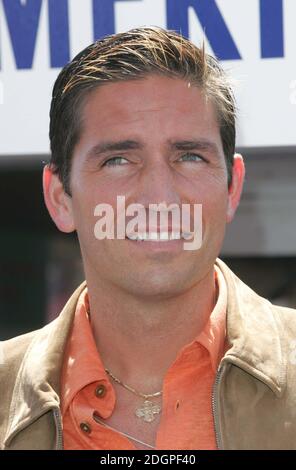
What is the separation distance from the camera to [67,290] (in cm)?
261

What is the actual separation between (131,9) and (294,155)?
475 millimetres

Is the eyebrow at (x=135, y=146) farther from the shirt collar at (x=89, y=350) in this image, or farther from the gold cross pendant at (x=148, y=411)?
the gold cross pendant at (x=148, y=411)

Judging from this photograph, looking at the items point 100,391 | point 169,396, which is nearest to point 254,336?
point 169,396

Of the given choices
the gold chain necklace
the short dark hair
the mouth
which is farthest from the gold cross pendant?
the short dark hair

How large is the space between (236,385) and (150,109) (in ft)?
1.68

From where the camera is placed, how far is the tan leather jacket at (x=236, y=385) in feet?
4.91

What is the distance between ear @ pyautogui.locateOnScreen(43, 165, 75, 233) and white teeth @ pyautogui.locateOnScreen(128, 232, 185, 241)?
185mm

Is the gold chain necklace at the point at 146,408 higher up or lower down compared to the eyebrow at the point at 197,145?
lower down

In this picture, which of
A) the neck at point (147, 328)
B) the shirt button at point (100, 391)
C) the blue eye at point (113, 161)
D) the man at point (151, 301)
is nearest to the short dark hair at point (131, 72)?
the man at point (151, 301)

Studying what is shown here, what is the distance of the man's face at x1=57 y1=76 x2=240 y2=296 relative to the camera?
1.53 meters

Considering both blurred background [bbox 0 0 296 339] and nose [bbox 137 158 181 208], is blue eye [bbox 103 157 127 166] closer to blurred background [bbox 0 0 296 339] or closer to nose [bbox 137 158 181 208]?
nose [bbox 137 158 181 208]

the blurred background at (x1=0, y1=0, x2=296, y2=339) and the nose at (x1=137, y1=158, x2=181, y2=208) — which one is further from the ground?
the blurred background at (x1=0, y1=0, x2=296, y2=339)
